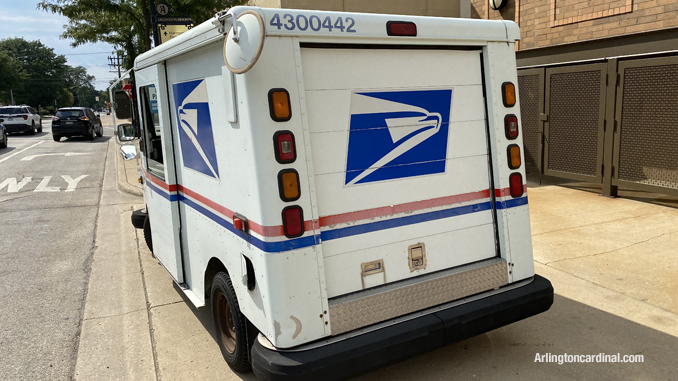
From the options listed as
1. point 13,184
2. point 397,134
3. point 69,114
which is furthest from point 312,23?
point 69,114

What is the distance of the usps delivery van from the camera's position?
2.86m

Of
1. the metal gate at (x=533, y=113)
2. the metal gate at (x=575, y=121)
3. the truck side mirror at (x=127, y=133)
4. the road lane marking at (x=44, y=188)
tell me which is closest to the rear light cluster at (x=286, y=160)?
the truck side mirror at (x=127, y=133)

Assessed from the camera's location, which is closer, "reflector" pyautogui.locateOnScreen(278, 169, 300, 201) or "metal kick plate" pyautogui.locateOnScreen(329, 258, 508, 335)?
"reflector" pyautogui.locateOnScreen(278, 169, 300, 201)

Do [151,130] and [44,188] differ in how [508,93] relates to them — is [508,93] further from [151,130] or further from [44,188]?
[44,188]

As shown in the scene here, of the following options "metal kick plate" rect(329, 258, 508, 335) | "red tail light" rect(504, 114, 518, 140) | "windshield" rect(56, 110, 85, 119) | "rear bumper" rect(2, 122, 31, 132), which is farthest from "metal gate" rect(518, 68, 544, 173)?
"rear bumper" rect(2, 122, 31, 132)

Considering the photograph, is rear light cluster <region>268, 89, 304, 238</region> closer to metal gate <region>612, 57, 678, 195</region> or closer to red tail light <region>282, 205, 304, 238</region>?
red tail light <region>282, 205, 304, 238</region>

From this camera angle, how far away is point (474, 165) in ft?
11.8

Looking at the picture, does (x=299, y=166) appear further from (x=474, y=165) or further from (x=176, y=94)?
(x=176, y=94)

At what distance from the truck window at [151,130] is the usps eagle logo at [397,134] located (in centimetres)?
225

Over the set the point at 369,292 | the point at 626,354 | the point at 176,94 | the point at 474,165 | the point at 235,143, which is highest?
the point at 176,94

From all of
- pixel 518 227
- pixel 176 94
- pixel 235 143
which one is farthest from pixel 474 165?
pixel 176 94

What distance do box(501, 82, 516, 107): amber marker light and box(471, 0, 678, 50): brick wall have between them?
544cm

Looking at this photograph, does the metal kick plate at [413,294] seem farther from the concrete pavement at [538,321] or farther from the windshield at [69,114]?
the windshield at [69,114]

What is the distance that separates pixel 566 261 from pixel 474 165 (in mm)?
2741
